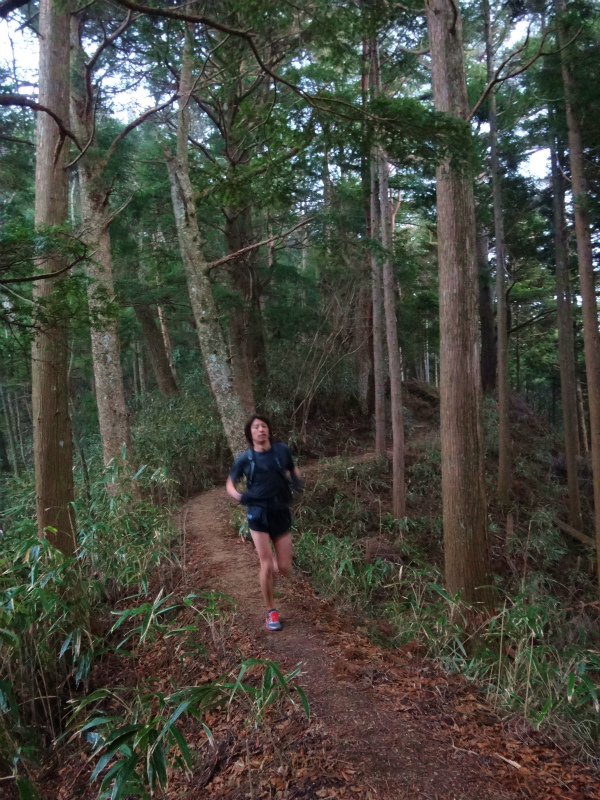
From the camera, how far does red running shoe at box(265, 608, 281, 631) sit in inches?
170

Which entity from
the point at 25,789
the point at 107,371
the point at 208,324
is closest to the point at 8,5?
Result: the point at 25,789

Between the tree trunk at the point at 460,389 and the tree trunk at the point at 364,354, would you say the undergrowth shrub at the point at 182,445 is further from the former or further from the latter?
the tree trunk at the point at 460,389

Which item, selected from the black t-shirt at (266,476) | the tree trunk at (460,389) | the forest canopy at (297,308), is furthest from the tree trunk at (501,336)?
the black t-shirt at (266,476)

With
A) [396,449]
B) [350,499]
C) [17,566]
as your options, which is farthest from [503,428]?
[17,566]

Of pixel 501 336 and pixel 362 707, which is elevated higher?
pixel 501 336

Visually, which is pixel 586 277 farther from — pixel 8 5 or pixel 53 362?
pixel 8 5

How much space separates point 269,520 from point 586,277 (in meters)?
7.40

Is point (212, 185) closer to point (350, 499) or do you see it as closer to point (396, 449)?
point (396, 449)

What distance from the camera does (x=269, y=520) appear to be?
4.25m

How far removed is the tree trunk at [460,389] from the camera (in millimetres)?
5055

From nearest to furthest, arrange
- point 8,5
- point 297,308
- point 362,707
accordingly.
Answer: point 8,5
point 362,707
point 297,308

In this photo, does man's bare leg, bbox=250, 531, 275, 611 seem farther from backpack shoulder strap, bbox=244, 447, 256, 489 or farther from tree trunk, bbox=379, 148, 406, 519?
tree trunk, bbox=379, 148, 406, 519

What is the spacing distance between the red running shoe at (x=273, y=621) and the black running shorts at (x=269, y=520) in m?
0.69

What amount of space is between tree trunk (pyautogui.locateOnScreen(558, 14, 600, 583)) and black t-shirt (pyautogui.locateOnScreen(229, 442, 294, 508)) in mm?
6182
